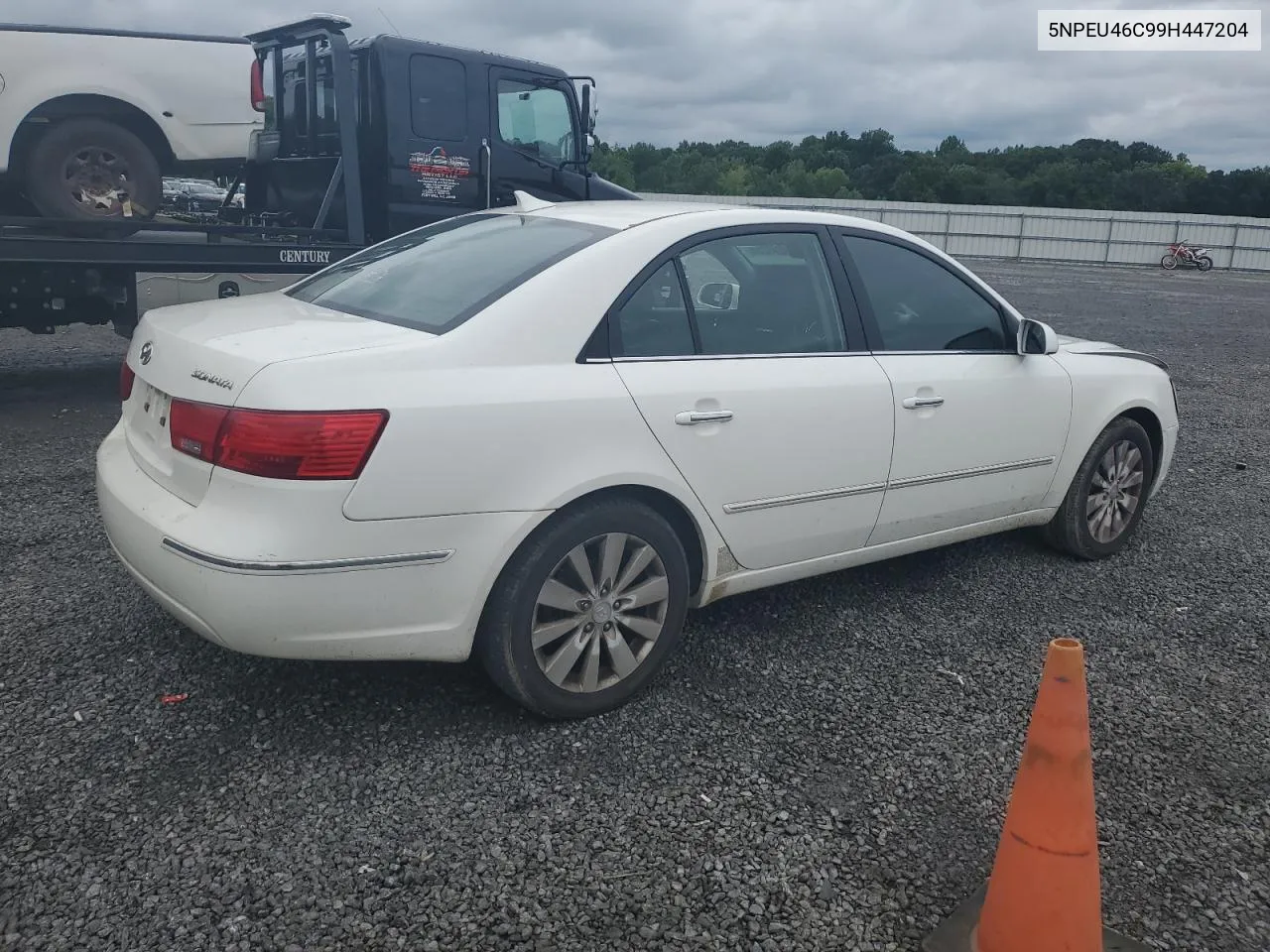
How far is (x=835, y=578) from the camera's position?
4.62 metres

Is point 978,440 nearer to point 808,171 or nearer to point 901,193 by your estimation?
point 901,193

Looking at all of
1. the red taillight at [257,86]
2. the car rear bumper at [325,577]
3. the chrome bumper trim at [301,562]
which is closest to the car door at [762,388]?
the car rear bumper at [325,577]

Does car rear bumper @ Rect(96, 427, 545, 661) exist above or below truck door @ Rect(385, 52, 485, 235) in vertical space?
below

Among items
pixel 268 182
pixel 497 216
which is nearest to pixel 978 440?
pixel 497 216

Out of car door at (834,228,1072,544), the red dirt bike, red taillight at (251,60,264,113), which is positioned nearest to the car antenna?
car door at (834,228,1072,544)

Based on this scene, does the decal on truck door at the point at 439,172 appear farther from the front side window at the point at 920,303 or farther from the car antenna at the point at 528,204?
the front side window at the point at 920,303

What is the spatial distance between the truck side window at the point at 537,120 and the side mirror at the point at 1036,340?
5181mm

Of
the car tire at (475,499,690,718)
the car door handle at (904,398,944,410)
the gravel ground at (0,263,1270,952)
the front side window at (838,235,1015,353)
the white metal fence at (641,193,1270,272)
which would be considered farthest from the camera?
the white metal fence at (641,193,1270,272)

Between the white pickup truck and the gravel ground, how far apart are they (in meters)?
3.69

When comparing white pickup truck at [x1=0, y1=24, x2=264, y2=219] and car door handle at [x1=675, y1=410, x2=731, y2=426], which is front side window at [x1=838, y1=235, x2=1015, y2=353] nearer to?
car door handle at [x1=675, y1=410, x2=731, y2=426]

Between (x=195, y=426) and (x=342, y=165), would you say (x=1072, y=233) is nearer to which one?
(x=342, y=165)

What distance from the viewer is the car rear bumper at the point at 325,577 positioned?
9.04 ft

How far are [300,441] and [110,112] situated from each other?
575 centimetres

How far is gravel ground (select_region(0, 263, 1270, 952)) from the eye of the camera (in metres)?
2.44
